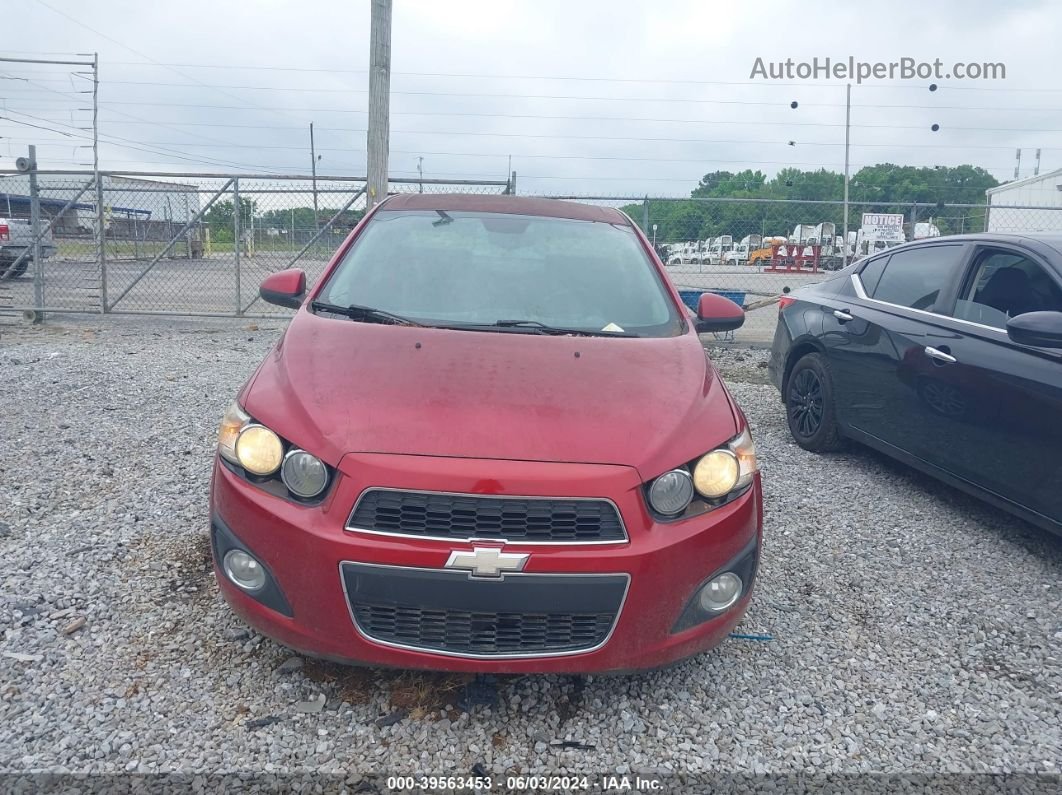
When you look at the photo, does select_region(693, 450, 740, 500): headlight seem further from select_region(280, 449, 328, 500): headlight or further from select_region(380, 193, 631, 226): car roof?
select_region(380, 193, 631, 226): car roof

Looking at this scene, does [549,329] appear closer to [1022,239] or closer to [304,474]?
[304,474]

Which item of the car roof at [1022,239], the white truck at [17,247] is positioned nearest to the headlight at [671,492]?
the car roof at [1022,239]

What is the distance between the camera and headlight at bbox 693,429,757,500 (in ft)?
7.89

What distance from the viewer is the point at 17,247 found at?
12344 millimetres

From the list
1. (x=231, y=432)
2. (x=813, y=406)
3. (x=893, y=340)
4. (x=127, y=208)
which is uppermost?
(x=127, y=208)

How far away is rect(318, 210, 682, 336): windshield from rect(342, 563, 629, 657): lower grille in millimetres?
1210

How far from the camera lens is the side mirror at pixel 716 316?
3.67 m

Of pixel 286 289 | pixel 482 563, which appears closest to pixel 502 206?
pixel 286 289

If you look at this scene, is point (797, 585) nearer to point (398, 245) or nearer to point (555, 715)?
point (555, 715)

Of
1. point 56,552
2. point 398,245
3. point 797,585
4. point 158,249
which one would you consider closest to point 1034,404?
point 797,585

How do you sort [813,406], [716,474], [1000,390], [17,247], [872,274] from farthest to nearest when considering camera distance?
[17,247]
[813,406]
[872,274]
[1000,390]
[716,474]

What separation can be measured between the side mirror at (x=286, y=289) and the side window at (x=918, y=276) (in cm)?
356

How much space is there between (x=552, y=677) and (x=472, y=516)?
85 cm

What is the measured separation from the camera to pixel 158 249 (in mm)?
10531
